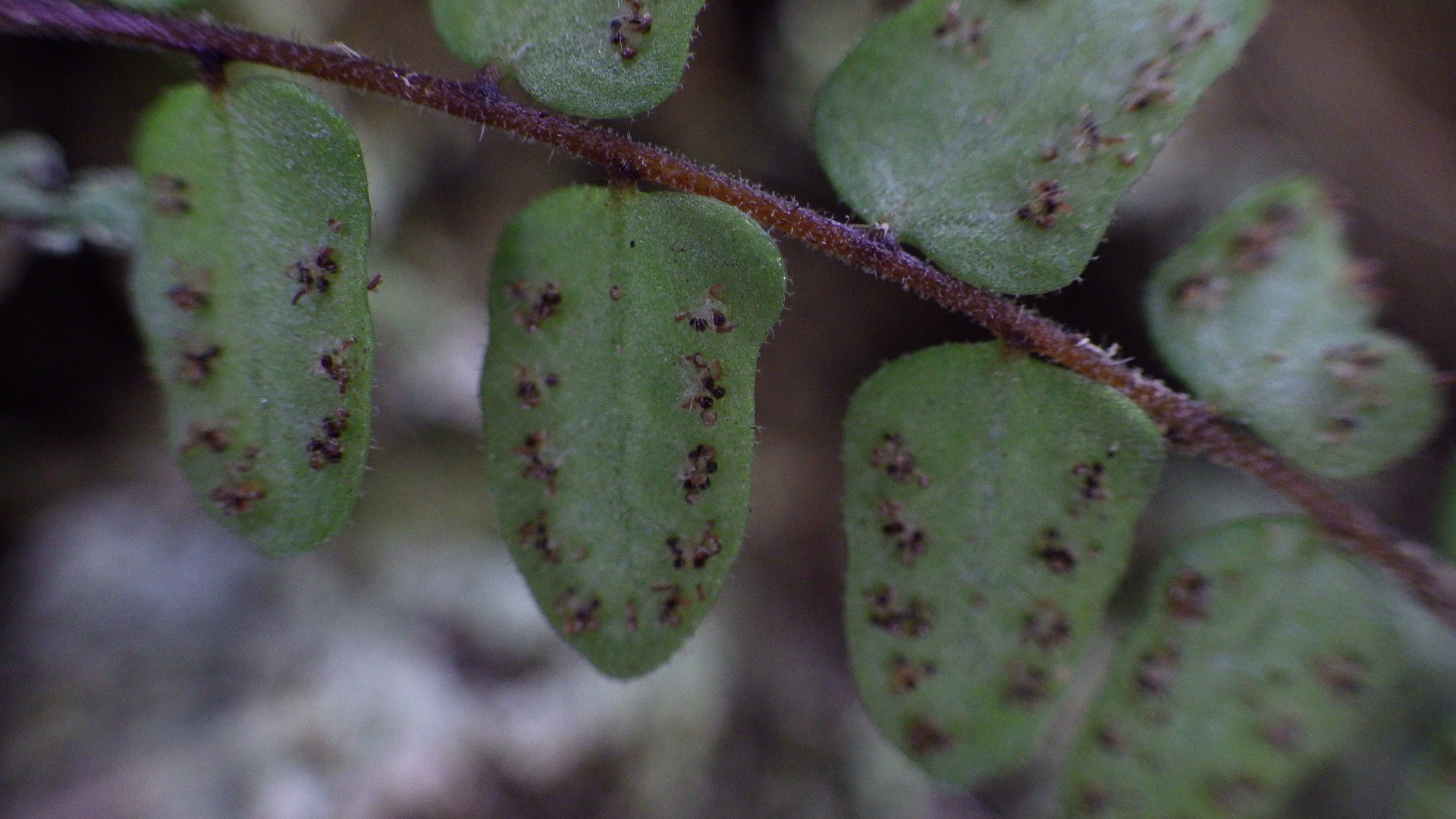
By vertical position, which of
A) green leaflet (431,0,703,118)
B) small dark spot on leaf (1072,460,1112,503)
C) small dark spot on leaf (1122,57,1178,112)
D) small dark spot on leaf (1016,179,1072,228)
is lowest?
small dark spot on leaf (1072,460,1112,503)

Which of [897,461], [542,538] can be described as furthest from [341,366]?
[897,461]

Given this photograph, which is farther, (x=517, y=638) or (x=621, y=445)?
(x=517, y=638)

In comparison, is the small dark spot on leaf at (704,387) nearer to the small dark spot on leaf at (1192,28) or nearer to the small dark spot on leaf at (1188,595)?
the small dark spot on leaf at (1192,28)

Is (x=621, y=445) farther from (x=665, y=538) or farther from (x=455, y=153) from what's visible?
(x=455, y=153)

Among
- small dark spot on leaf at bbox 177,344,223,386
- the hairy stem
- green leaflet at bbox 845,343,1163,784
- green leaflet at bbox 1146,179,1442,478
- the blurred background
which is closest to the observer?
the hairy stem

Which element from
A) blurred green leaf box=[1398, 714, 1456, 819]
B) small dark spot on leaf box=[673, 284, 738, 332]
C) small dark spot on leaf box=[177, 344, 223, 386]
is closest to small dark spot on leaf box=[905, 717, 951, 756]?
small dark spot on leaf box=[673, 284, 738, 332]

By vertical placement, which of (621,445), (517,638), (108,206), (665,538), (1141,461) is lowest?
(517,638)

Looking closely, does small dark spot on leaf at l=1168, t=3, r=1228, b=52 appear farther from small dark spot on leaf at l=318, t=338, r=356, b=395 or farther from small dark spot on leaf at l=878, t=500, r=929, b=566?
small dark spot on leaf at l=318, t=338, r=356, b=395

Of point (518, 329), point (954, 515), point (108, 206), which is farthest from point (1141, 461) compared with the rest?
point (108, 206)
